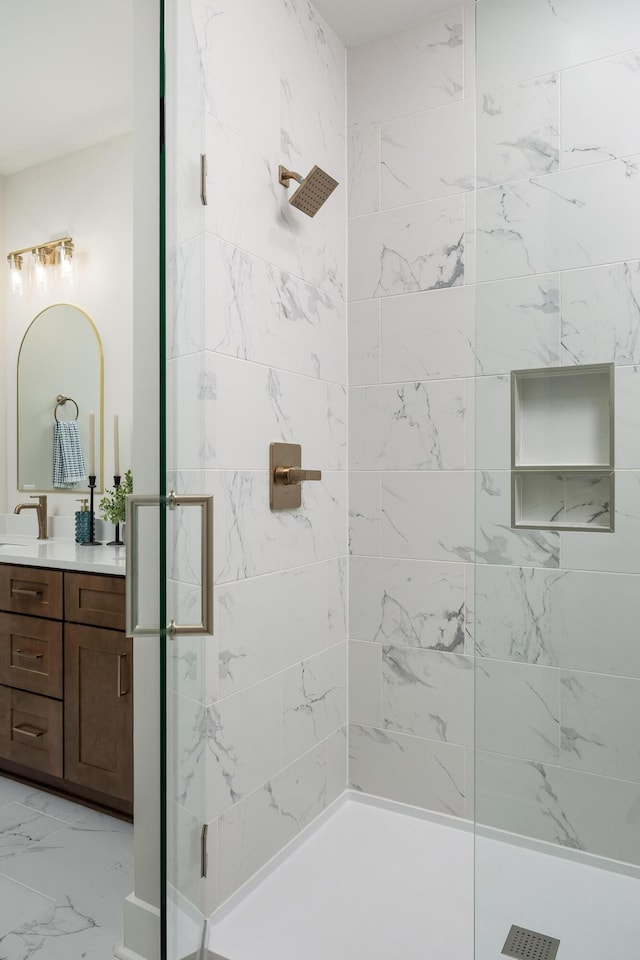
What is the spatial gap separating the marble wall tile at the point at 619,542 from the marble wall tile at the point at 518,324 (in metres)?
0.22

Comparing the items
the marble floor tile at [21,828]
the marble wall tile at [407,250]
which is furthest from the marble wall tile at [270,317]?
the marble floor tile at [21,828]

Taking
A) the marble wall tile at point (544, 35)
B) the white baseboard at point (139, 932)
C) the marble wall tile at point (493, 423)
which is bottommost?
the white baseboard at point (139, 932)

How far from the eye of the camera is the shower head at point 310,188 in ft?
5.64

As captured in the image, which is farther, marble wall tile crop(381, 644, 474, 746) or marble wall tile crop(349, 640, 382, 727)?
marble wall tile crop(349, 640, 382, 727)

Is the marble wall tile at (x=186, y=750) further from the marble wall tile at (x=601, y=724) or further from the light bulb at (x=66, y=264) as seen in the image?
the light bulb at (x=66, y=264)

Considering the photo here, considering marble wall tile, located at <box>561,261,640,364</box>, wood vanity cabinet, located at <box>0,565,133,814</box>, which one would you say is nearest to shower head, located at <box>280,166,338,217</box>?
marble wall tile, located at <box>561,261,640,364</box>

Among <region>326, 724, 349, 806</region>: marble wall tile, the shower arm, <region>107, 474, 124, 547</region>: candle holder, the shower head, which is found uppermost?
the shower arm

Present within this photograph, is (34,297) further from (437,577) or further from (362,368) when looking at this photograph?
(437,577)

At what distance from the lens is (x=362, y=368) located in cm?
212

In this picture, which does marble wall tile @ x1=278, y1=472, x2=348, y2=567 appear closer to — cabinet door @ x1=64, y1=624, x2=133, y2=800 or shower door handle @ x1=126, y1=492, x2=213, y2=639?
cabinet door @ x1=64, y1=624, x2=133, y2=800

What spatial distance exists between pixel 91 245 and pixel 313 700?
7.25 ft

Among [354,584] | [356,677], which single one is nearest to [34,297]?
[354,584]

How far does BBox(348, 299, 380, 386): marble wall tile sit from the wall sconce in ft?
5.09

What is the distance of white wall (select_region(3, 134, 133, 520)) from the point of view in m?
2.79
